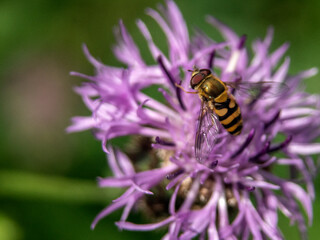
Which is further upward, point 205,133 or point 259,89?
point 259,89

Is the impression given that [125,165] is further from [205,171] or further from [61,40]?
[61,40]

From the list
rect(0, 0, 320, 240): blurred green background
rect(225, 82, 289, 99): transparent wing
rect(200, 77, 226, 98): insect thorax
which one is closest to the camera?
rect(200, 77, 226, 98): insect thorax

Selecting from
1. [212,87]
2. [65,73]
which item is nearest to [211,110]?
[212,87]

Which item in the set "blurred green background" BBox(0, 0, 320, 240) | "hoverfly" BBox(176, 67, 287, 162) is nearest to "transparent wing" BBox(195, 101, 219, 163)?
"hoverfly" BBox(176, 67, 287, 162)

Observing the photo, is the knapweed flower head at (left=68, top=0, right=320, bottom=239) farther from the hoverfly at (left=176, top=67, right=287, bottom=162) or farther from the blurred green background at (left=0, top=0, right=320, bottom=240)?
the blurred green background at (left=0, top=0, right=320, bottom=240)

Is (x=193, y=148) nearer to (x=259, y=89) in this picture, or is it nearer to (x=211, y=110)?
(x=211, y=110)

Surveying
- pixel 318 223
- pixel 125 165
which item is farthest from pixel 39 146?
pixel 318 223

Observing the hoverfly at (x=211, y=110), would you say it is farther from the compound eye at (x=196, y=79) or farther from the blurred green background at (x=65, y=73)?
the blurred green background at (x=65, y=73)
